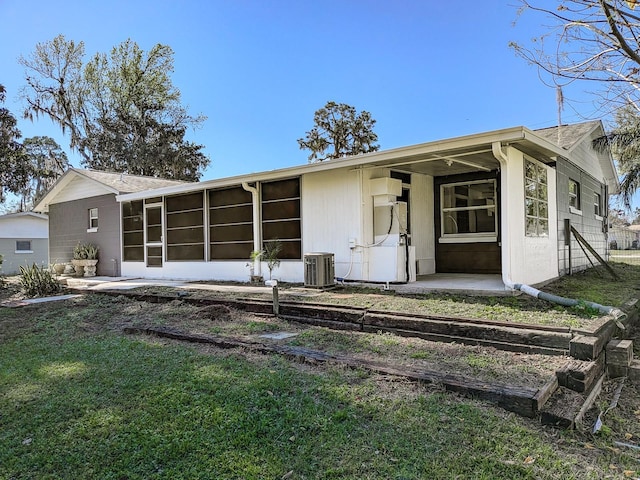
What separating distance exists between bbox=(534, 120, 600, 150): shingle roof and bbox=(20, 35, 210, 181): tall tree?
21.8 meters

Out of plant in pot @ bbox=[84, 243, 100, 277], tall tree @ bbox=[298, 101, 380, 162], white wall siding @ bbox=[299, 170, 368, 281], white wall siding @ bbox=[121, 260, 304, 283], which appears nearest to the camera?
white wall siding @ bbox=[299, 170, 368, 281]

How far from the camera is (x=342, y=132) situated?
26.3m

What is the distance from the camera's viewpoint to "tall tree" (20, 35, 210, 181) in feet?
83.6

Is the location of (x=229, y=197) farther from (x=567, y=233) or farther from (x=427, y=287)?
(x=567, y=233)

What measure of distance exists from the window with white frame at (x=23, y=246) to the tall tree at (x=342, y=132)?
52.9 ft

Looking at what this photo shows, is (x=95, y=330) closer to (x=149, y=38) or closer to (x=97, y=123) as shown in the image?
(x=97, y=123)

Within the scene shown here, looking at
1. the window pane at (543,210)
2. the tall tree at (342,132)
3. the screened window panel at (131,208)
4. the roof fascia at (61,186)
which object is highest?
the tall tree at (342,132)

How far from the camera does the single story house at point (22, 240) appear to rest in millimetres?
19859

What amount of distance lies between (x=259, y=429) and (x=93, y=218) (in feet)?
43.9

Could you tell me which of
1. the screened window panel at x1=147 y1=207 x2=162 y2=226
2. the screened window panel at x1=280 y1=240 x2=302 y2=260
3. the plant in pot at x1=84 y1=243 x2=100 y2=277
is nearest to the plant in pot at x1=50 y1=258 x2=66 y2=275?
the plant in pot at x1=84 y1=243 x2=100 y2=277

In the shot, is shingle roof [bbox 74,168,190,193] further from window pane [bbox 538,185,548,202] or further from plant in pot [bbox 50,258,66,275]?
window pane [bbox 538,185,548,202]

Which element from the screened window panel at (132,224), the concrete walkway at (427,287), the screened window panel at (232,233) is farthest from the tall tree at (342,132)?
the concrete walkway at (427,287)

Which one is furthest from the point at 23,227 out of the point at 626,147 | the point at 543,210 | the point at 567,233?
the point at 626,147

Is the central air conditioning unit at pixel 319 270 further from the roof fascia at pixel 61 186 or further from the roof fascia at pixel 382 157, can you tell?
the roof fascia at pixel 61 186
